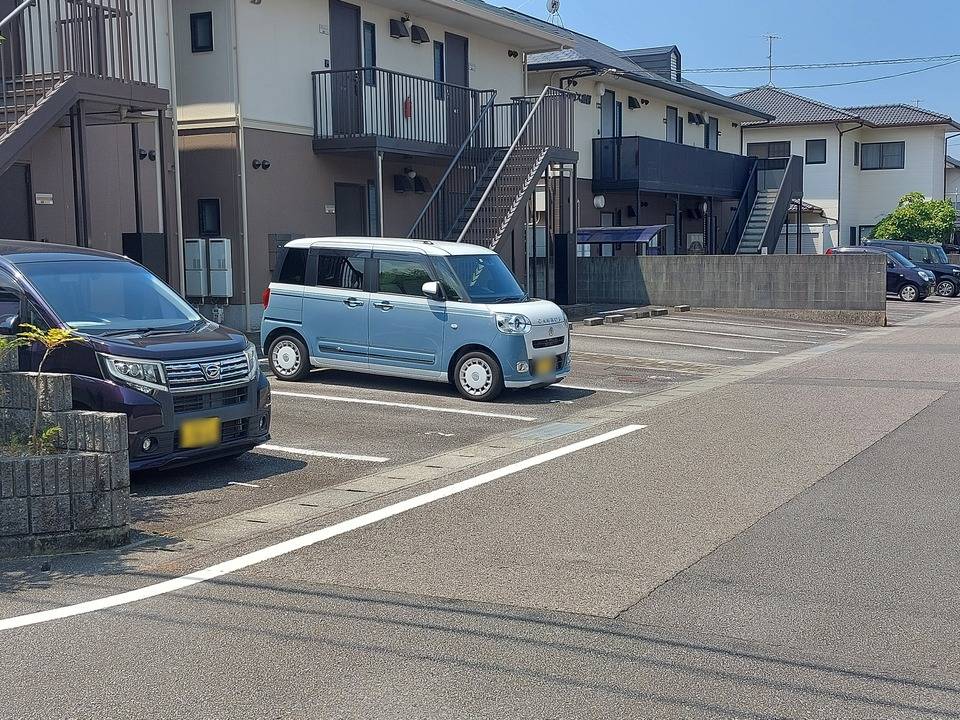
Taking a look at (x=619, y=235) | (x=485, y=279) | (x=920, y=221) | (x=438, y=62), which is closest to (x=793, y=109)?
(x=920, y=221)

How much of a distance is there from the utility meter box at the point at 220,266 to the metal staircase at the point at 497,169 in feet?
11.5

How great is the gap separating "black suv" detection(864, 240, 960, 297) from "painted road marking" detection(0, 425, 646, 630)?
2941 centimetres

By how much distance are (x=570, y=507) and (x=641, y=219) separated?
Result: 1041 inches

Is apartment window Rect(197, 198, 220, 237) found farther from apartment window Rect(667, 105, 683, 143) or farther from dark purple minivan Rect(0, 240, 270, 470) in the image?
apartment window Rect(667, 105, 683, 143)

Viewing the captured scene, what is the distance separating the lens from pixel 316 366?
13.3m

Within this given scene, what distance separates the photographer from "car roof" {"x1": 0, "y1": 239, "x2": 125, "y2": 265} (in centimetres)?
851

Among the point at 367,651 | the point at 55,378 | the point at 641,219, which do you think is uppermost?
the point at 641,219

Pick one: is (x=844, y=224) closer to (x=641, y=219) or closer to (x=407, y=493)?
(x=641, y=219)

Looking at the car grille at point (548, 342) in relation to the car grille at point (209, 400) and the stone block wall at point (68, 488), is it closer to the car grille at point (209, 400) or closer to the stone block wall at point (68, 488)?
the car grille at point (209, 400)

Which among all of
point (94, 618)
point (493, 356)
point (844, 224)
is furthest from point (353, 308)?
point (844, 224)

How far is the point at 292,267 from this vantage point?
43.8 ft

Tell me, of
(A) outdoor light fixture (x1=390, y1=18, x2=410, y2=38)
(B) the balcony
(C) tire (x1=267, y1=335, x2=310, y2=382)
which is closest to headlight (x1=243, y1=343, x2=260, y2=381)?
(C) tire (x1=267, y1=335, x2=310, y2=382)

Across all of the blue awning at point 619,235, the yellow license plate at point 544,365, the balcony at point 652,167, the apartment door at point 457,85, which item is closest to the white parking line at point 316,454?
the yellow license plate at point 544,365

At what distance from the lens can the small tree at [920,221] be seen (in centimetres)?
4400
